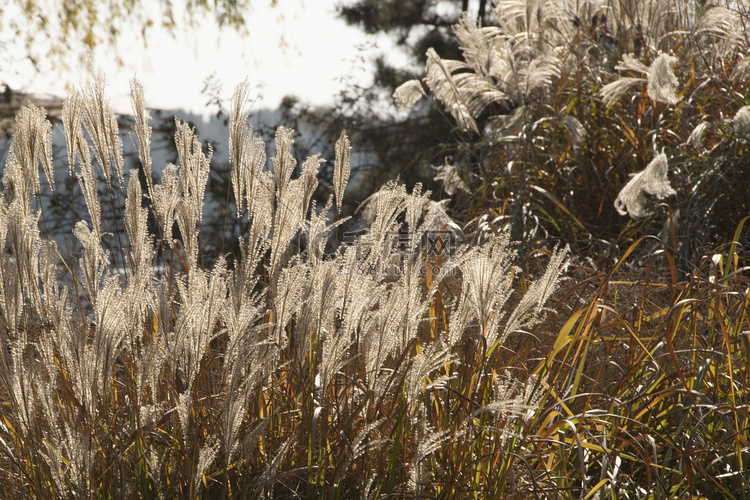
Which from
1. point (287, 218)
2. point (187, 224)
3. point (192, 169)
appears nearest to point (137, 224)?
point (187, 224)

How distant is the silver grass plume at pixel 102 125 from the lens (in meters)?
1.69

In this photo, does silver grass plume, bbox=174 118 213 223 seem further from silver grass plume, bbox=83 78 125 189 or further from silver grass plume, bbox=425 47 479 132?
silver grass plume, bbox=425 47 479 132

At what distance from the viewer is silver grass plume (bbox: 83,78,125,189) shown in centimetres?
169

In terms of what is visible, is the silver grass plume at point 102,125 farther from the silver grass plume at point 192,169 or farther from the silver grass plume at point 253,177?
the silver grass plume at point 253,177

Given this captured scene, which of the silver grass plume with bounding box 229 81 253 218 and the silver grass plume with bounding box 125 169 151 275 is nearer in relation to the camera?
the silver grass plume with bounding box 125 169 151 275

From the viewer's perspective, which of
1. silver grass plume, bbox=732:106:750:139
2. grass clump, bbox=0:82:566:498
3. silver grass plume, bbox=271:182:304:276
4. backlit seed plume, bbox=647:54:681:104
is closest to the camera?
grass clump, bbox=0:82:566:498

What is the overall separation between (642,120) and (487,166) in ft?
3.55

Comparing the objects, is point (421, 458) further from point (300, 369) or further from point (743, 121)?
point (743, 121)

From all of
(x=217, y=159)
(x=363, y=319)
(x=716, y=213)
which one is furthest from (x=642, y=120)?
(x=217, y=159)

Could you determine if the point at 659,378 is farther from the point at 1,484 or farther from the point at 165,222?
the point at 1,484

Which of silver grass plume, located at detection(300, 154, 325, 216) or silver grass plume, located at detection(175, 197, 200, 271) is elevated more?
silver grass plume, located at detection(300, 154, 325, 216)

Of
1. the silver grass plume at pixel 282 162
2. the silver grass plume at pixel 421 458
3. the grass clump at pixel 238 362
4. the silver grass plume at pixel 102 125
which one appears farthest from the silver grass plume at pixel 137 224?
the silver grass plume at pixel 421 458

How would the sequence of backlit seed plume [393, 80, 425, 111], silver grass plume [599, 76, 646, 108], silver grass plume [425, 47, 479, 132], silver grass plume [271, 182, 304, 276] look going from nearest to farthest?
silver grass plume [271, 182, 304, 276] < silver grass plume [599, 76, 646, 108] < silver grass plume [425, 47, 479, 132] < backlit seed plume [393, 80, 425, 111]

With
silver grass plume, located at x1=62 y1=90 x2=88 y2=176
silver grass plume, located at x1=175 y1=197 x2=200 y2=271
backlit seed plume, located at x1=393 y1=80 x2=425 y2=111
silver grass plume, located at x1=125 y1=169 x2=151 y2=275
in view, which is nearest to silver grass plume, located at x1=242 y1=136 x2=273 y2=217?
silver grass plume, located at x1=175 y1=197 x2=200 y2=271
